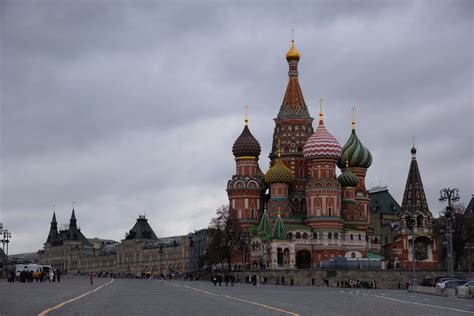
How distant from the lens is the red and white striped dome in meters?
114

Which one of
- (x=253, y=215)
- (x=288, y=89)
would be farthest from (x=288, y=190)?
(x=288, y=89)

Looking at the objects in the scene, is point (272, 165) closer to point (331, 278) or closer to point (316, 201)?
point (316, 201)

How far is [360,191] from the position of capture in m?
122

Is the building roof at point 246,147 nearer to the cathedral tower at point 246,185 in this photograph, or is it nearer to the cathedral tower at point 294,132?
the cathedral tower at point 246,185

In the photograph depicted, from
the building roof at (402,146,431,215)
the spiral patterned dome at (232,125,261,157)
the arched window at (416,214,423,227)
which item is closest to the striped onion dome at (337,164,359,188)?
the building roof at (402,146,431,215)

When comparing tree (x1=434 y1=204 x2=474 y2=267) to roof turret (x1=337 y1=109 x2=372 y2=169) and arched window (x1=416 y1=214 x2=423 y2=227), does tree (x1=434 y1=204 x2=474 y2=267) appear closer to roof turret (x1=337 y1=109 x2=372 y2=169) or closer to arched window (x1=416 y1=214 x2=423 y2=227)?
arched window (x1=416 y1=214 x2=423 y2=227)

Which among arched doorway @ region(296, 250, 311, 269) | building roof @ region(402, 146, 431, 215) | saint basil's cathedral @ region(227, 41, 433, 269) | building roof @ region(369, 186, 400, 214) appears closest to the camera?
saint basil's cathedral @ region(227, 41, 433, 269)

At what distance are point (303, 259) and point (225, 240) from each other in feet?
38.1

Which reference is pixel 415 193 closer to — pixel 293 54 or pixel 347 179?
pixel 347 179

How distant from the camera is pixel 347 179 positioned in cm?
11794

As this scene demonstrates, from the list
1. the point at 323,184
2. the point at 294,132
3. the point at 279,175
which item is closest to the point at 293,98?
the point at 294,132

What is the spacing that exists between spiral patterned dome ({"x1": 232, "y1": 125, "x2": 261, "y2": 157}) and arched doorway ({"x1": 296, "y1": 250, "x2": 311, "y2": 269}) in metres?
17.2

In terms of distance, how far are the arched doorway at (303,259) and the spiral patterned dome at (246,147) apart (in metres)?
17.2

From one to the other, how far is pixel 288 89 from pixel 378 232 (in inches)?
1148
